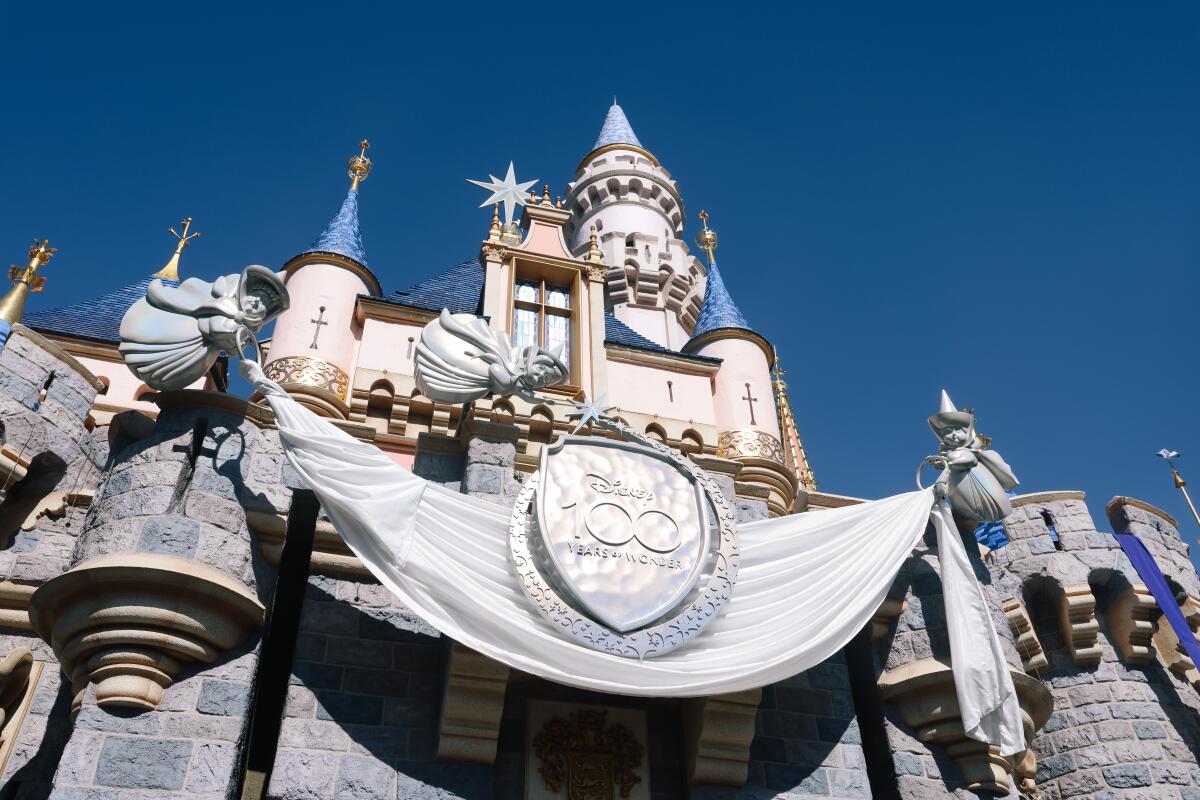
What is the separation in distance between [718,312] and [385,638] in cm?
909

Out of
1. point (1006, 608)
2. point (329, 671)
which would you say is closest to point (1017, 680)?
point (1006, 608)

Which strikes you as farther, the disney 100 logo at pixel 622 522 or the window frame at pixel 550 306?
the window frame at pixel 550 306

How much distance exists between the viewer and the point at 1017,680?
897 centimetres

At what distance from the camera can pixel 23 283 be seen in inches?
508

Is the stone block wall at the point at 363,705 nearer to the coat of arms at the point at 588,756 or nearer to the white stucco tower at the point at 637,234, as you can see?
the coat of arms at the point at 588,756

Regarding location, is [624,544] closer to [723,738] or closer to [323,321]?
[723,738]

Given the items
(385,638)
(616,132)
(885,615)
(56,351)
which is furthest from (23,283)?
(616,132)

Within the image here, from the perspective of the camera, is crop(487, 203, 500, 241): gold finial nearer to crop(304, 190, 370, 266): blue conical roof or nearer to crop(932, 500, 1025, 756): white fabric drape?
crop(304, 190, 370, 266): blue conical roof

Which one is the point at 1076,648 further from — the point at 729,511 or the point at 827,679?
the point at 729,511

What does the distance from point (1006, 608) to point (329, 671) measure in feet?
27.5

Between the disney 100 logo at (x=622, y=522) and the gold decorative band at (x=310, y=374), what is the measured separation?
5.03 metres

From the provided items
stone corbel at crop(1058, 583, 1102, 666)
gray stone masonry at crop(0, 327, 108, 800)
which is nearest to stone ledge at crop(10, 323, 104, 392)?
gray stone masonry at crop(0, 327, 108, 800)

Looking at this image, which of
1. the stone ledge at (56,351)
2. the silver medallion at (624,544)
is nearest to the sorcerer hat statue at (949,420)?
the silver medallion at (624,544)

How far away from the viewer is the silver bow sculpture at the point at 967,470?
379 inches
